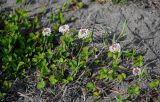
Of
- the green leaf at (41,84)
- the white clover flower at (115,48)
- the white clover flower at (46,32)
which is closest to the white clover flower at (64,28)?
the white clover flower at (46,32)

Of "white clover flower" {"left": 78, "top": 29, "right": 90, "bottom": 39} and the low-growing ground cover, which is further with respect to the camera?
"white clover flower" {"left": 78, "top": 29, "right": 90, "bottom": 39}

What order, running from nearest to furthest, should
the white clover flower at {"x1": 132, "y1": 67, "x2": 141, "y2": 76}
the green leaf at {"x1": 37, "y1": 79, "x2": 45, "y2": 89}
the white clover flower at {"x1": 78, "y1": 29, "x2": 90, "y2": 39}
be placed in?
the green leaf at {"x1": 37, "y1": 79, "x2": 45, "y2": 89} → the white clover flower at {"x1": 132, "y1": 67, "x2": 141, "y2": 76} → the white clover flower at {"x1": 78, "y1": 29, "x2": 90, "y2": 39}

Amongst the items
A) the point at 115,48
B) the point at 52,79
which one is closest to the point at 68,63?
the point at 52,79

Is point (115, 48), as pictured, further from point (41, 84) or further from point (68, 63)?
point (41, 84)

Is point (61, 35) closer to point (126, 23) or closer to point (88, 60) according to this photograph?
point (88, 60)

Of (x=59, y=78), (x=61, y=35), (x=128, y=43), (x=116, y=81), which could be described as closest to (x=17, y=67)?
(x=59, y=78)

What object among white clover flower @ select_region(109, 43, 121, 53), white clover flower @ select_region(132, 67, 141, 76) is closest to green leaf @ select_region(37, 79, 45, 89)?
white clover flower @ select_region(109, 43, 121, 53)

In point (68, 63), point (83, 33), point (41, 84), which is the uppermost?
point (83, 33)

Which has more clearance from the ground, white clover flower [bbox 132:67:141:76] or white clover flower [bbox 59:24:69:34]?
white clover flower [bbox 59:24:69:34]

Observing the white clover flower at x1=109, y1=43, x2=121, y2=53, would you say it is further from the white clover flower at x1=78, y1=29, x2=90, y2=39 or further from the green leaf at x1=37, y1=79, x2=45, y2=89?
the green leaf at x1=37, y1=79, x2=45, y2=89
